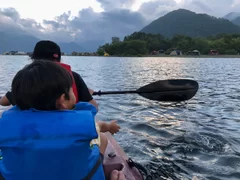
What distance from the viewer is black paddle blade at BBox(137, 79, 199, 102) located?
646 cm

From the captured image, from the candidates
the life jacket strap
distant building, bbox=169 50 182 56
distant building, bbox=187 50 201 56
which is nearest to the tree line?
distant building, bbox=187 50 201 56

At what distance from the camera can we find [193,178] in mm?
4617

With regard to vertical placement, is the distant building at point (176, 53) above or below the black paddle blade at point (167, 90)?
below

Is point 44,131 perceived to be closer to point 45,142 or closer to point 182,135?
point 45,142

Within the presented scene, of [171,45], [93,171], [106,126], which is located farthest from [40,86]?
[171,45]

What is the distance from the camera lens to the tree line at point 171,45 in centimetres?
10839

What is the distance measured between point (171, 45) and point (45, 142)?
130528 mm

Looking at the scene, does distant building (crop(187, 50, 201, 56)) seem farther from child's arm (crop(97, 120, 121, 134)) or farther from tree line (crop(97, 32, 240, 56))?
child's arm (crop(97, 120, 121, 134))

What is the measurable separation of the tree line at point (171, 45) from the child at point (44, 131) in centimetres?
11033

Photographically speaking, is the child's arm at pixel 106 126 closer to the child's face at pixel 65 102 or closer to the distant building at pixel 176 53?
the child's face at pixel 65 102

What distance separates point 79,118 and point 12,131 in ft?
1.57

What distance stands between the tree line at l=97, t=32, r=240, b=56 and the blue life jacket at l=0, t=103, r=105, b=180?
11036cm

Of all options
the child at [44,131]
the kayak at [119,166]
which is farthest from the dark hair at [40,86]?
the kayak at [119,166]

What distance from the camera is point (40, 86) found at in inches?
81.3
